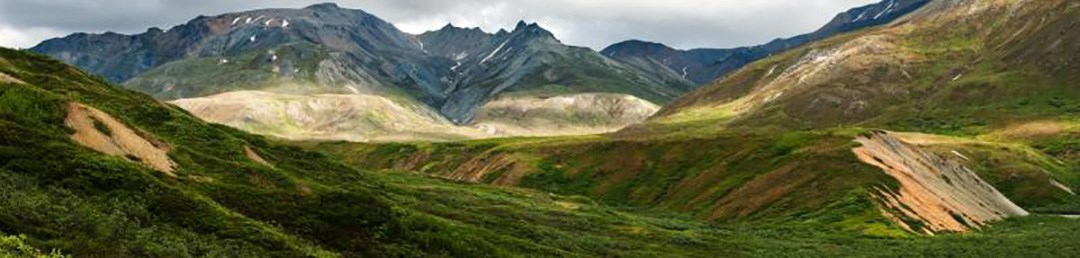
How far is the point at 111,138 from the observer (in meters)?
69.2

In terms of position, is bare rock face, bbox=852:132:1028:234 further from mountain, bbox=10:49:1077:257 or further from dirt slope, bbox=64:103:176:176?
dirt slope, bbox=64:103:176:176

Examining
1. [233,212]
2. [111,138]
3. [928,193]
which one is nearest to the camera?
[233,212]

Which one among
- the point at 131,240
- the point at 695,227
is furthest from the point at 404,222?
the point at 695,227

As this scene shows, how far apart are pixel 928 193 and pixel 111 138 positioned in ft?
384

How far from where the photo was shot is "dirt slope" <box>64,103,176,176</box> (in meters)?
67.0

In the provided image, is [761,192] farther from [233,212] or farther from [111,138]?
[233,212]

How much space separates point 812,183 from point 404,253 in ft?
318

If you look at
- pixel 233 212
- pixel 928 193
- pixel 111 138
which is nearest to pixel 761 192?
pixel 928 193

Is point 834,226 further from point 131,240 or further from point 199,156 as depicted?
point 131,240

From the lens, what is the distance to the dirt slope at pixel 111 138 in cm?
6700

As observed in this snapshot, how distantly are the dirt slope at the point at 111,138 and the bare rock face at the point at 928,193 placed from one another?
91905 mm

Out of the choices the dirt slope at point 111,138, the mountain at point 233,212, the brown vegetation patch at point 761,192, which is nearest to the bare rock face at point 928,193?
the mountain at point 233,212

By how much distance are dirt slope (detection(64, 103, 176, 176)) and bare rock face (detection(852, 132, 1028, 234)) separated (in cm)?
9190

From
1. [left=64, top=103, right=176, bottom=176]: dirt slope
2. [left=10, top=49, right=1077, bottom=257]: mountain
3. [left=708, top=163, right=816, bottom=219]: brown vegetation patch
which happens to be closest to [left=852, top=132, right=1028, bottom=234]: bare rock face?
[left=10, top=49, right=1077, bottom=257]: mountain
